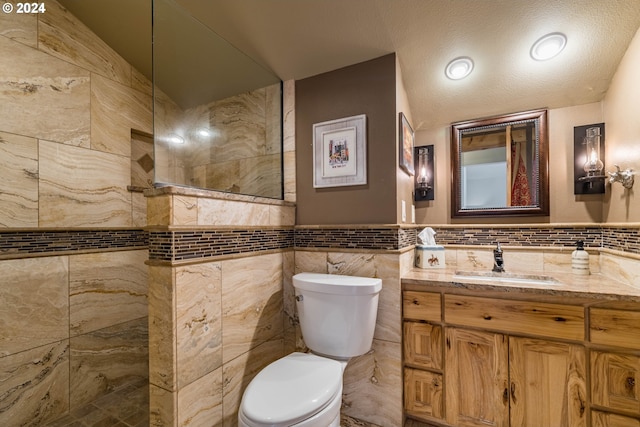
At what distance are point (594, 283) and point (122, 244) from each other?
2799mm

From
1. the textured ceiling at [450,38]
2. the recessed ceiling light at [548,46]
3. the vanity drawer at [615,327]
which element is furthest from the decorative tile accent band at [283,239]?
the recessed ceiling light at [548,46]

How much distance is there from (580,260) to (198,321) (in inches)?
80.8

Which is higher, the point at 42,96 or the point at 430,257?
the point at 42,96

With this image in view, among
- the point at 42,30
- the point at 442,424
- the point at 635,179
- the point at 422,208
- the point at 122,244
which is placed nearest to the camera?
the point at 635,179

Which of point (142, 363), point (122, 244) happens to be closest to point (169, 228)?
point (122, 244)

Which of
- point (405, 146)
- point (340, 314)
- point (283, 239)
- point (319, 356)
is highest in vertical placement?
point (405, 146)

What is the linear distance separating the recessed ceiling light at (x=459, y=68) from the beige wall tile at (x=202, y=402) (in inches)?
80.2

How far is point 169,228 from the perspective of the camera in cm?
108

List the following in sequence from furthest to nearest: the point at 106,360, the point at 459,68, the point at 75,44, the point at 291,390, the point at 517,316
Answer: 1. the point at 106,360
2. the point at 75,44
3. the point at 459,68
4. the point at 517,316
5. the point at 291,390

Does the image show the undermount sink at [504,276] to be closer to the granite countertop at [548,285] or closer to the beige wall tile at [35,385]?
the granite countertop at [548,285]

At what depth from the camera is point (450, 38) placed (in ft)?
4.56

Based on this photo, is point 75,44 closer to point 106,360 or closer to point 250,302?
point 250,302

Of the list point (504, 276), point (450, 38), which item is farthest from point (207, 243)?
point (504, 276)

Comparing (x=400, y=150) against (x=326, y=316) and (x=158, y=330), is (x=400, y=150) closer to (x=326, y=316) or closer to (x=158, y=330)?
(x=326, y=316)
